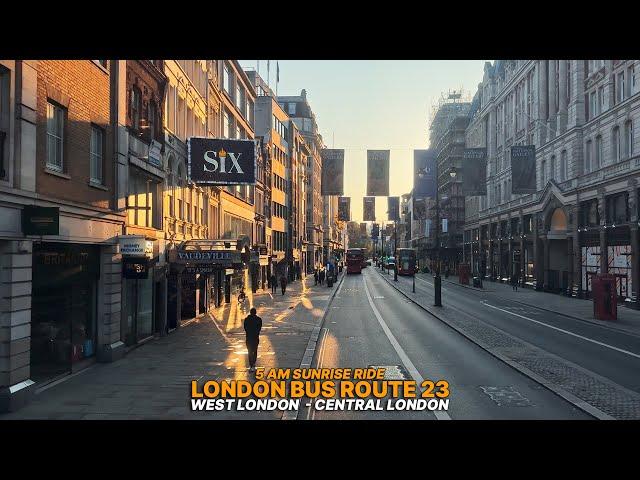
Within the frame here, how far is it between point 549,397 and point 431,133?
11952 centimetres

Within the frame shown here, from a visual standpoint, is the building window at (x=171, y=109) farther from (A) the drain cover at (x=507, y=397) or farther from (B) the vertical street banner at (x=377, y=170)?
(A) the drain cover at (x=507, y=397)

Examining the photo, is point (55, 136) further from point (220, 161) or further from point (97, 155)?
point (220, 161)

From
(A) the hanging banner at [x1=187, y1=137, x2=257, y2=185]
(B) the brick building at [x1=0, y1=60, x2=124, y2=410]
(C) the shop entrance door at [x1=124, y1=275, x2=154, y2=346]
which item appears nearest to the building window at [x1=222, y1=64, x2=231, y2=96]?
(A) the hanging banner at [x1=187, y1=137, x2=257, y2=185]

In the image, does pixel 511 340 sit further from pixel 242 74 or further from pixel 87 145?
pixel 242 74

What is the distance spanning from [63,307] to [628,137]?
34834mm

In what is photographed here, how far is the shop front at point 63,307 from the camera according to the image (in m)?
14.0

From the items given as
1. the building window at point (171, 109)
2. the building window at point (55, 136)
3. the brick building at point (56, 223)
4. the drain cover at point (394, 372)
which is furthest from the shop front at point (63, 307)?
the building window at point (171, 109)

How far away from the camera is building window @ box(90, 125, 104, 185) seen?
16694 mm

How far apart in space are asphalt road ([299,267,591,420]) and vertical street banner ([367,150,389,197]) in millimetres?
7050

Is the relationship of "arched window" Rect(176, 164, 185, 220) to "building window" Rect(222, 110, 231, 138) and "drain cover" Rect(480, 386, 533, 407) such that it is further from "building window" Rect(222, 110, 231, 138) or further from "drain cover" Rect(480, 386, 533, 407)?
"drain cover" Rect(480, 386, 533, 407)

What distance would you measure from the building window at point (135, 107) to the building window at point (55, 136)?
531cm

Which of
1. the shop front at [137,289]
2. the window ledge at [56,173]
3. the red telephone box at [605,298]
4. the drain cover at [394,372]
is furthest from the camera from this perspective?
the red telephone box at [605,298]
